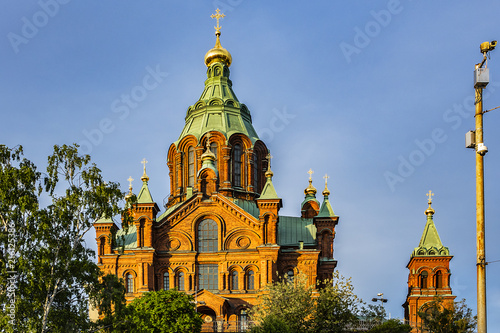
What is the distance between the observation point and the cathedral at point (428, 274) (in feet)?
185

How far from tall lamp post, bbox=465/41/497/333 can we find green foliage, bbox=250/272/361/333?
92.3ft

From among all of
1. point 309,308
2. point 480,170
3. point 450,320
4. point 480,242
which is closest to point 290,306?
point 309,308

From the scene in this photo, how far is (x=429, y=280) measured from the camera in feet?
188

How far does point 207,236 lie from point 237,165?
8.94 meters

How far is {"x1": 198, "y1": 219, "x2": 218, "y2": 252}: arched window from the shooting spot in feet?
179

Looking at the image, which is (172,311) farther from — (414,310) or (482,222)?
(482,222)

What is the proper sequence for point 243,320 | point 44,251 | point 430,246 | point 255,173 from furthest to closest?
point 255,173 < point 430,246 < point 243,320 < point 44,251

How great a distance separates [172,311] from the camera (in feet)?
143

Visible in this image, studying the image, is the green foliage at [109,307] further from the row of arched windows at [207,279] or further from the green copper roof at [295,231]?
the green copper roof at [295,231]

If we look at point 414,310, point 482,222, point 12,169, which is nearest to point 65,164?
point 12,169

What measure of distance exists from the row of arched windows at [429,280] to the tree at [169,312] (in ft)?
67.7

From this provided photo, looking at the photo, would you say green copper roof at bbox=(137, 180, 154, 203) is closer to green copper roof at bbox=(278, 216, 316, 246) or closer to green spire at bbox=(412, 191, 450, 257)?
green copper roof at bbox=(278, 216, 316, 246)

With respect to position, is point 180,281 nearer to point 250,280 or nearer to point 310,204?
point 250,280

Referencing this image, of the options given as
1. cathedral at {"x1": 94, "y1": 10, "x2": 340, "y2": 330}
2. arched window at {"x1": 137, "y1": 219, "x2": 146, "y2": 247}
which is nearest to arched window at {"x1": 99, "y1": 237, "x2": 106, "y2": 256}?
cathedral at {"x1": 94, "y1": 10, "x2": 340, "y2": 330}
